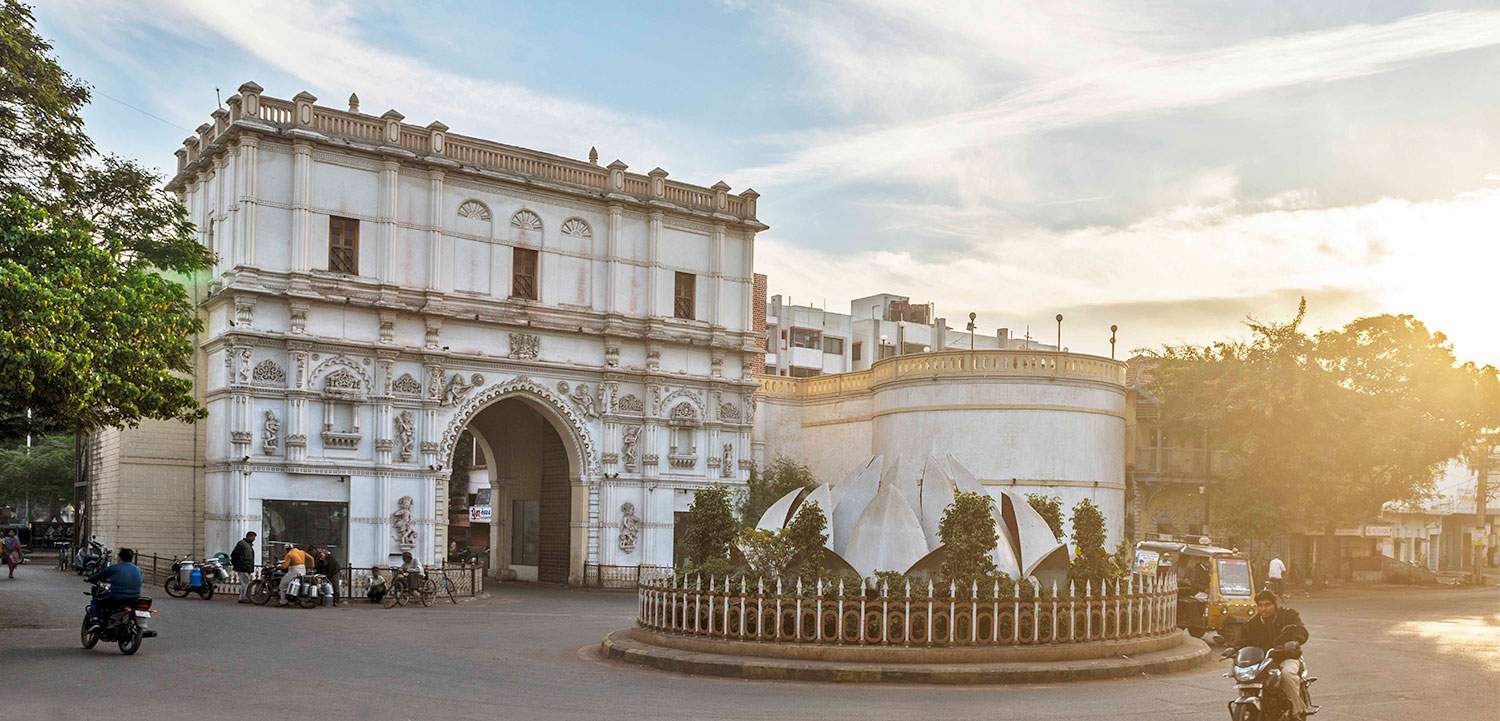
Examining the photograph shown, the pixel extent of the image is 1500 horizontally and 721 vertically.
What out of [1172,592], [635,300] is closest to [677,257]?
[635,300]

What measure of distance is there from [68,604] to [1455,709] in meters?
22.7

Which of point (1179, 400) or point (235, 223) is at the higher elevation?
point (235, 223)

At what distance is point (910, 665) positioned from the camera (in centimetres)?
1442

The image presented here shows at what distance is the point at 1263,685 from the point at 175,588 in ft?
76.4

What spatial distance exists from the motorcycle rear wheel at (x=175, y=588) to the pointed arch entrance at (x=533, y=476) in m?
7.11

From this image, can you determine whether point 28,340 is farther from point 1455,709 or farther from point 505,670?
point 1455,709

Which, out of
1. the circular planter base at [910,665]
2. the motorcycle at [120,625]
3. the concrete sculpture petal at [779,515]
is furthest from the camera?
the concrete sculpture petal at [779,515]

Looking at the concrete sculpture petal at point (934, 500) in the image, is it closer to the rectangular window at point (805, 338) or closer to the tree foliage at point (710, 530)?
the tree foliage at point (710, 530)

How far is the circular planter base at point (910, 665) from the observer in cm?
1405

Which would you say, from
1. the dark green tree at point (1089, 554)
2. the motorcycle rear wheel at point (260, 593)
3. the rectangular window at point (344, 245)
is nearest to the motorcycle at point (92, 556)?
the motorcycle rear wheel at point (260, 593)

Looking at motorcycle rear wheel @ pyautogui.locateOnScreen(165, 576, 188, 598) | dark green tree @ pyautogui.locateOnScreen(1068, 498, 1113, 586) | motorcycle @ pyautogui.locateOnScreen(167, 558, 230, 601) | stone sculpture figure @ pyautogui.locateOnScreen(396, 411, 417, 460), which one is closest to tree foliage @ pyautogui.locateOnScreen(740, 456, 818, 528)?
stone sculpture figure @ pyautogui.locateOnScreen(396, 411, 417, 460)

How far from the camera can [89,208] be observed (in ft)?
74.3

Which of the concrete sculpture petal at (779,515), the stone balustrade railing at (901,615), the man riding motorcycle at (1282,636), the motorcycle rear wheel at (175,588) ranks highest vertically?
the concrete sculpture petal at (779,515)

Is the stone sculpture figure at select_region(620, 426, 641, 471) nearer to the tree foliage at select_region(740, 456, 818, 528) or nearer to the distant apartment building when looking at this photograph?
the tree foliage at select_region(740, 456, 818, 528)
